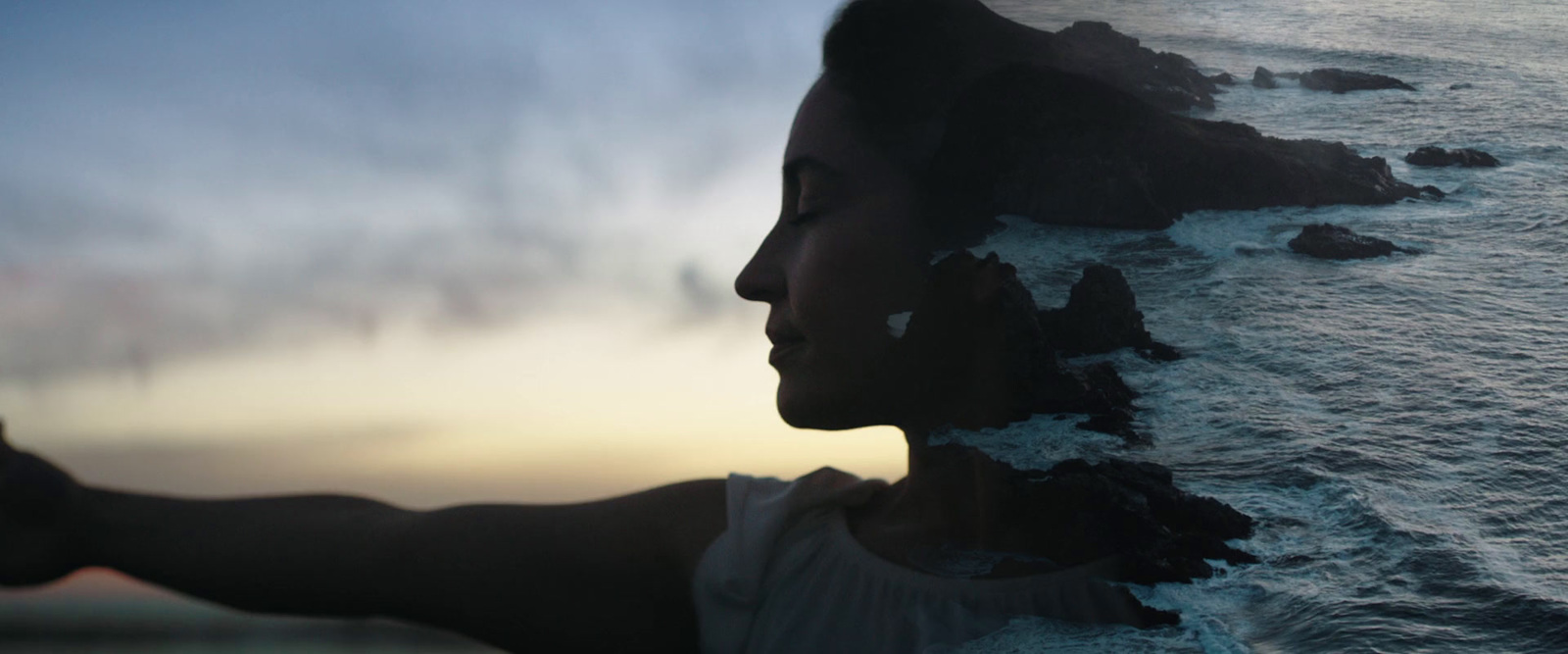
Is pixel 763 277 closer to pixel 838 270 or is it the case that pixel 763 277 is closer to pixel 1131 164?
pixel 838 270

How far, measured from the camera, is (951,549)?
165 cm

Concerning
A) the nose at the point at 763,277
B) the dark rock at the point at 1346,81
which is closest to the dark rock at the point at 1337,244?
the dark rock at the point at 1346,81

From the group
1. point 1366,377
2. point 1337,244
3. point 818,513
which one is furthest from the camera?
point 818,513

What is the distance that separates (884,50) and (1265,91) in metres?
0.53

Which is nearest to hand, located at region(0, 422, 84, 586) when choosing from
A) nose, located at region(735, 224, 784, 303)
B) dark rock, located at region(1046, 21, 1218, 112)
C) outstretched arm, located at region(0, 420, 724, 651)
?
outstretched arm, located at region(0, 420, 724, 651)

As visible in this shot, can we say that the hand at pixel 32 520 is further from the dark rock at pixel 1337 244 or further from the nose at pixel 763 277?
the dark rock at pixel 1337 244

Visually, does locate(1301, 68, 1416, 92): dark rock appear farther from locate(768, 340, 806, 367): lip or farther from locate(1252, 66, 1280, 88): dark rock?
locate(768, 340, 806, 367): lip

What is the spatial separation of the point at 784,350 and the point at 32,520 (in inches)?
54.0

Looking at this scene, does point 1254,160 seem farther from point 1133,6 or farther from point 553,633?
point 553,633

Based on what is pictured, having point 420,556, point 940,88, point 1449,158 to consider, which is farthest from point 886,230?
point 420,556

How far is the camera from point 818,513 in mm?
1923

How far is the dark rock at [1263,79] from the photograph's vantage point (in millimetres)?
1521

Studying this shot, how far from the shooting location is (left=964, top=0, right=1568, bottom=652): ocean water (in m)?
1.09

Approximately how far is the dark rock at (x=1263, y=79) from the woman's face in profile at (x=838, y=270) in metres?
0.48
